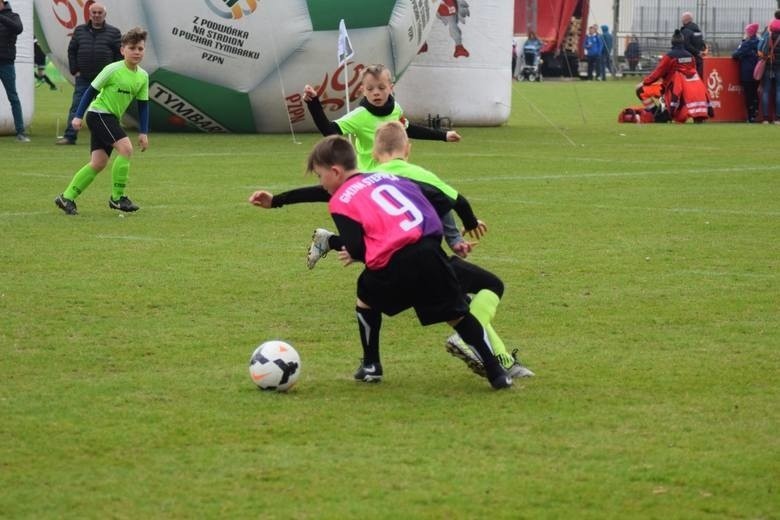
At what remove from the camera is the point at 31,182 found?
16047 mm

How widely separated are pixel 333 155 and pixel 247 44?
15.4 m

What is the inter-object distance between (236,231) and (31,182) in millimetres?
4494

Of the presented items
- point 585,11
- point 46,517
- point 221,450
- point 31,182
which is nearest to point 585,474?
point 221,450

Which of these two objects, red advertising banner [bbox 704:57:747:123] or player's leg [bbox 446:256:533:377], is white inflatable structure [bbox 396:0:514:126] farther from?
player's leg [bbox 446:256:533:377]

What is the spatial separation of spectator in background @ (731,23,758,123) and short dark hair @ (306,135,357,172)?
23736 mm

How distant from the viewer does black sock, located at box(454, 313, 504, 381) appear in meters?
6.75

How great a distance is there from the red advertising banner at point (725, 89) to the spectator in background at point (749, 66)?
0.15 m

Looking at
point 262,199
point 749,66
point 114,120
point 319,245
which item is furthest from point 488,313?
point 749,66

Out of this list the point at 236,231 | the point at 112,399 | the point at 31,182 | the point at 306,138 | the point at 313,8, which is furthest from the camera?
the point at 306,138

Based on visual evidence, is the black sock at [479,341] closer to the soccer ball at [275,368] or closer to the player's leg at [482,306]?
the player's leg at [482,306]

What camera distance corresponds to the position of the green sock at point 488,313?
276 inches

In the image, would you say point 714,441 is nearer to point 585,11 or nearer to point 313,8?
point 313,8

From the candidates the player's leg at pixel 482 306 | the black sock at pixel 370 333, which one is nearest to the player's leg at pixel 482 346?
the player's leg at pixel 482 306

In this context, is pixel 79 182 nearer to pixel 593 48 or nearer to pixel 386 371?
pixel 386 371
